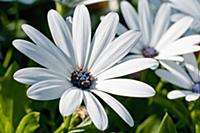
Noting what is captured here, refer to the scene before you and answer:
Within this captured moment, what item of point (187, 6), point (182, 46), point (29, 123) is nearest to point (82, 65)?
point (29, 123)

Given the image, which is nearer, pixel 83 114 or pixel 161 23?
pixel 83 114

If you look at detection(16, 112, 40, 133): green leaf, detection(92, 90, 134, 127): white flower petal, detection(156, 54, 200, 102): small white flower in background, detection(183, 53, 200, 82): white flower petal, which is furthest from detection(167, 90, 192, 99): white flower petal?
detection(16, 112, 40, 133): green leaf

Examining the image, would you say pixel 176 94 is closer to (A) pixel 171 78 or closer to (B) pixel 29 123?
(A) pixel 171 78

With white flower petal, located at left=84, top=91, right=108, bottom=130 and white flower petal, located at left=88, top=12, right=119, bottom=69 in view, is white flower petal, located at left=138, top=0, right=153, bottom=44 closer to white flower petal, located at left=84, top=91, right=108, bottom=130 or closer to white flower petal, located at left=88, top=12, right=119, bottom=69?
white flower petal, located at left=88, top=12, right=119, bottom=69

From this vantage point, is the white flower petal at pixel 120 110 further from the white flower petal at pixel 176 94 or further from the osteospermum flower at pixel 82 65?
the white flower petal at pixel 176 94

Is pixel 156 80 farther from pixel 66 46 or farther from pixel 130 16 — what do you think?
pixel 66 46
